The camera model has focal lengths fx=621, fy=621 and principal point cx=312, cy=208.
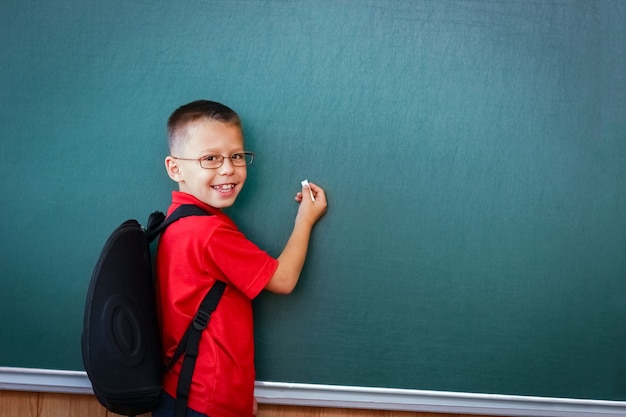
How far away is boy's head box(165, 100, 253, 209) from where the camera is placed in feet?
4.82

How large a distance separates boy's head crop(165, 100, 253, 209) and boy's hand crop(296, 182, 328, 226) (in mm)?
162

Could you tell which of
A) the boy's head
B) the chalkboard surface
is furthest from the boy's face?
the chalkboard surface

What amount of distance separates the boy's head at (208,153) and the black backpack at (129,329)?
6 cm

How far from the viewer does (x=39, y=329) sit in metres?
1.65

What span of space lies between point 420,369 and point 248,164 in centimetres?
69

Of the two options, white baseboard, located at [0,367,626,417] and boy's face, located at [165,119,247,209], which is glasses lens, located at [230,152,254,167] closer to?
boy's face, located at [165,119,247,209]

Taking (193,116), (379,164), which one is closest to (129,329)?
(193,116)

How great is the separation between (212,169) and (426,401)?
0.81 meters

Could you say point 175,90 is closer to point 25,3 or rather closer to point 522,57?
point 25,3

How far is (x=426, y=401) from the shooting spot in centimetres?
161

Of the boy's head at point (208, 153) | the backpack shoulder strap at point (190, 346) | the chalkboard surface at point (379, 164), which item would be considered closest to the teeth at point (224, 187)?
the boy's head at point (208, 153)

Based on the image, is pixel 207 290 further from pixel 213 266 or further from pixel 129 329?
pixel 129 329

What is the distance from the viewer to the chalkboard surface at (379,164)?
1.58 metres

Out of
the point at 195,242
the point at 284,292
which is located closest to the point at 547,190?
the point at 284,292
